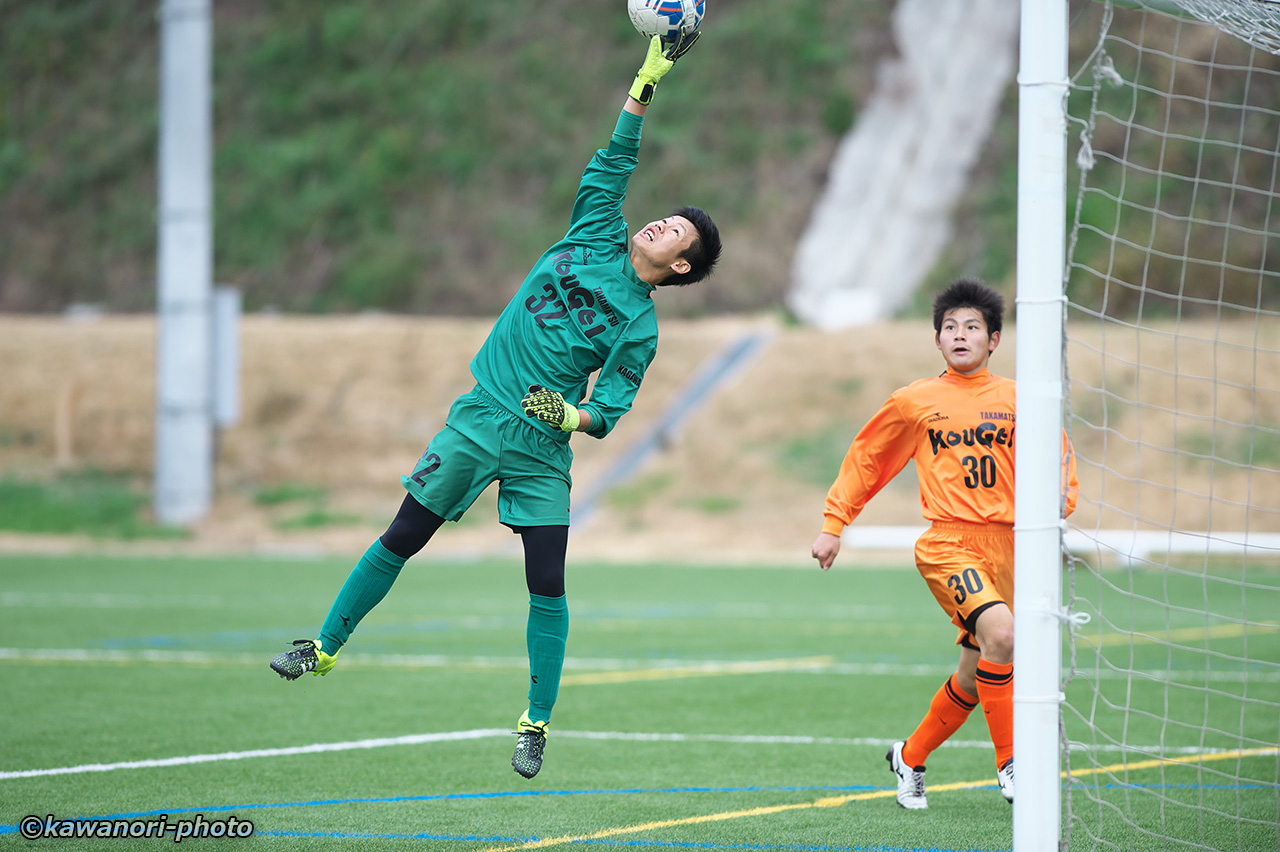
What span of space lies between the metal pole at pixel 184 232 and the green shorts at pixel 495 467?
1914 cm

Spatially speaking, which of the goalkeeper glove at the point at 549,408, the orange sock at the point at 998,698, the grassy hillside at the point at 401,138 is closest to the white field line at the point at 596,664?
the orange sock at the point at 998,698

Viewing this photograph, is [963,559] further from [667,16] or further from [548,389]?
[667,16]

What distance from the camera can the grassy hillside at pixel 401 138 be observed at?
4325cm

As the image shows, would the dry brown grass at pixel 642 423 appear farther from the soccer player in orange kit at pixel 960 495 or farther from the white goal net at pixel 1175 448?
the soccer player in orange kit at pixel 960 495

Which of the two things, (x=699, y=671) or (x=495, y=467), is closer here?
(x=495, y=467)

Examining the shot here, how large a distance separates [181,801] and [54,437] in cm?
2494

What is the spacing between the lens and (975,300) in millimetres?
5441

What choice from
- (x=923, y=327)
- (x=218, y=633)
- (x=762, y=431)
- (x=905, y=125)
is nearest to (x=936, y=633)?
(x=218, y=633)

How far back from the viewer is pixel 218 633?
11.5m

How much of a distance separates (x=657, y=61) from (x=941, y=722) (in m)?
2.80

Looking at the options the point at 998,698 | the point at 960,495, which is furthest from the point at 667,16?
the point at 998,698

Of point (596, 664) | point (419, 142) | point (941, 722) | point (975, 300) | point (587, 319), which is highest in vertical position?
point (419, 142)

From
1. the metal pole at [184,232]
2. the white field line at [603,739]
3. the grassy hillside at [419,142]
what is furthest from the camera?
the grassy hillside at [419,142]

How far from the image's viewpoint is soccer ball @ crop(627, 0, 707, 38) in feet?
16.8
